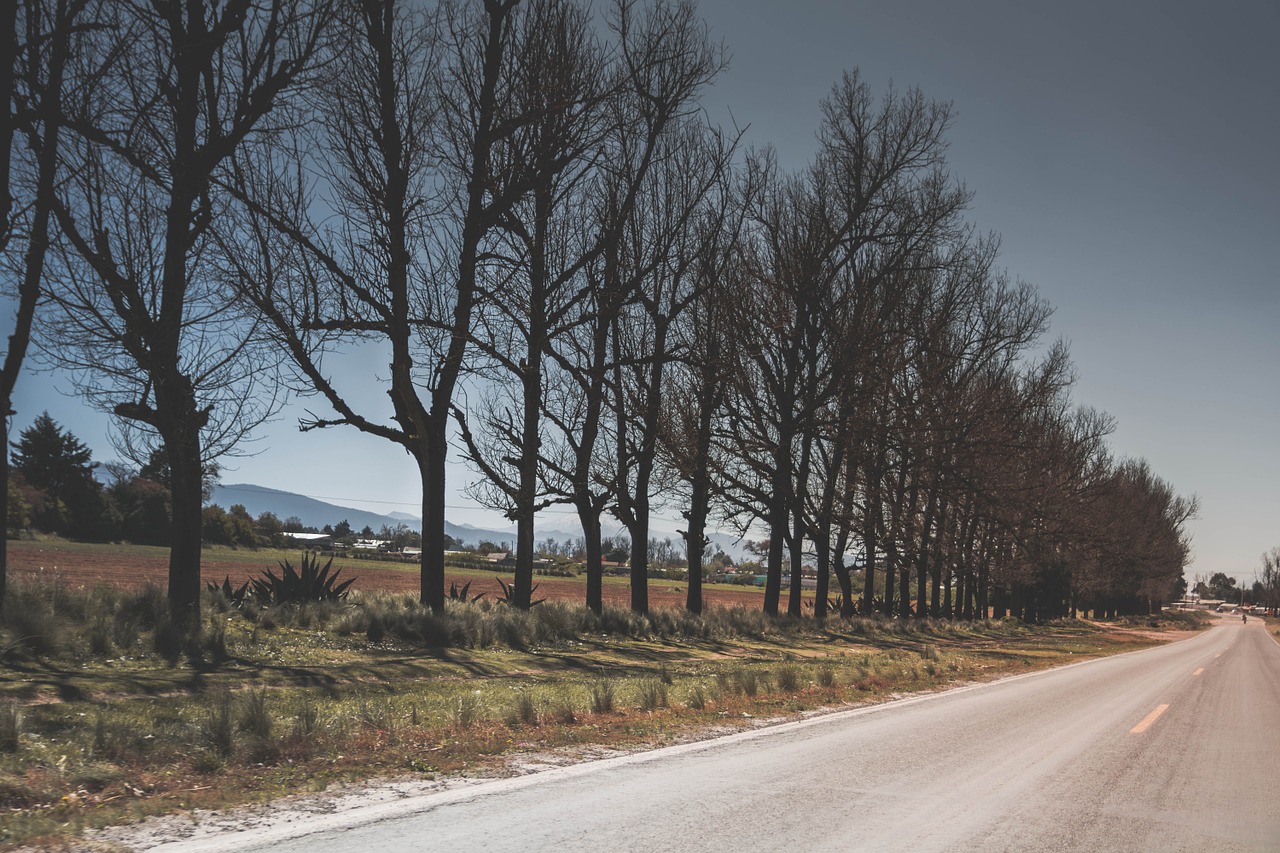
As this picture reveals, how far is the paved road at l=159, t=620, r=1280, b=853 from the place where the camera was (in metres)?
4.88

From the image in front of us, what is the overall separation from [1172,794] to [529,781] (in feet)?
15.9

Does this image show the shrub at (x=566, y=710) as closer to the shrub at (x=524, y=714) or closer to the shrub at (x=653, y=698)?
the shrub at (x=524, y=714)

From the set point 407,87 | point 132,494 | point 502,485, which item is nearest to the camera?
point 407,87

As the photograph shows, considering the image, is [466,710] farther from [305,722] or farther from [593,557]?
[593,557]

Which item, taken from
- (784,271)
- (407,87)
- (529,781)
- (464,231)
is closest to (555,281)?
(464,231)

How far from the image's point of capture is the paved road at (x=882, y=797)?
4.88m

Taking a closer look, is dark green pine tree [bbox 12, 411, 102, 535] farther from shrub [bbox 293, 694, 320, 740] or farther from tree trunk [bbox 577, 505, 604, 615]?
shrub [bbox 293, 694, 320, 740]

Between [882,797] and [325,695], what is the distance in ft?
20.0

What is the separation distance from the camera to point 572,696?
10828mm

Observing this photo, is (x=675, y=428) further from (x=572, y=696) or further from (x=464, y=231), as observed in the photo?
(x=572, y=696)

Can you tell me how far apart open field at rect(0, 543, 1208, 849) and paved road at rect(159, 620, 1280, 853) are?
0.93m

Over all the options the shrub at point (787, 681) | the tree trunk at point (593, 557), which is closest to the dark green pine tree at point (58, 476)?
the tree trunk at point (593, 557)

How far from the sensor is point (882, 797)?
6164mm

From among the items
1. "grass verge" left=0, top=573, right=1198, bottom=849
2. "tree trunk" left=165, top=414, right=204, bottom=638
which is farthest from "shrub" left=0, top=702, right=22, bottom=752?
"tree trunk" left=165, top=414, right=204, bottom=638
